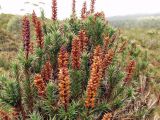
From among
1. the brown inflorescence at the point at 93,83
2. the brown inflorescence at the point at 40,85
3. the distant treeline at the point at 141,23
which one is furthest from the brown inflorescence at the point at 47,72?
the distant treeline at the point at 141,23

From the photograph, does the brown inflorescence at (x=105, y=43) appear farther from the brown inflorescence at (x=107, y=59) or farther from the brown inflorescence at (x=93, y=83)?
the brown inflorescence at (x=93, y=83)

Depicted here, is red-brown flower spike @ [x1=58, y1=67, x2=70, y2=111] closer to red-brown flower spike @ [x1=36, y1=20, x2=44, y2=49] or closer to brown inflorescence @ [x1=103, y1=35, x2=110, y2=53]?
red-brown flower spike @ [x1=36, y1=20, x2=44, y2=49]

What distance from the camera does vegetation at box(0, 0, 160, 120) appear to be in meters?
3.93

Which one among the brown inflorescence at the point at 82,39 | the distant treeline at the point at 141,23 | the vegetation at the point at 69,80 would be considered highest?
the brown inflorescence at the point at 82,39

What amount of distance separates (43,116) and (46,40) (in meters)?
0.99

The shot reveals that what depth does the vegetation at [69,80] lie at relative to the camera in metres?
3.93

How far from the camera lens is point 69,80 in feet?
12.2

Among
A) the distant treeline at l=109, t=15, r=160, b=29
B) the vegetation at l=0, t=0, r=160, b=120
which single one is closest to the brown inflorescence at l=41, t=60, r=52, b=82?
the vegetation at l=0, t=0, r=160, b=120

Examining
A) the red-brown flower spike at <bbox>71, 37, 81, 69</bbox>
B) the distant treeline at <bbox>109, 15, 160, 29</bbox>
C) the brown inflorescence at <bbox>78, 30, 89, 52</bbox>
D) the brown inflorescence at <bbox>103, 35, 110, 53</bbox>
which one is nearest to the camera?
the red-brown flower spike at <bbox>71, 37, 81, 69</bbox>

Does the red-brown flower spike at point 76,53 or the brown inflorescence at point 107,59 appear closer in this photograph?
the red-brown flower spike at point 76,53

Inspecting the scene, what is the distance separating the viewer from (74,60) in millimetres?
4180

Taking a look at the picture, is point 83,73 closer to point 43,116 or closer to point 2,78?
point 43,116

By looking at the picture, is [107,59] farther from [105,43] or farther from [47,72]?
[47,72]

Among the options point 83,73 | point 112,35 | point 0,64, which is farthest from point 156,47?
point 83,73
